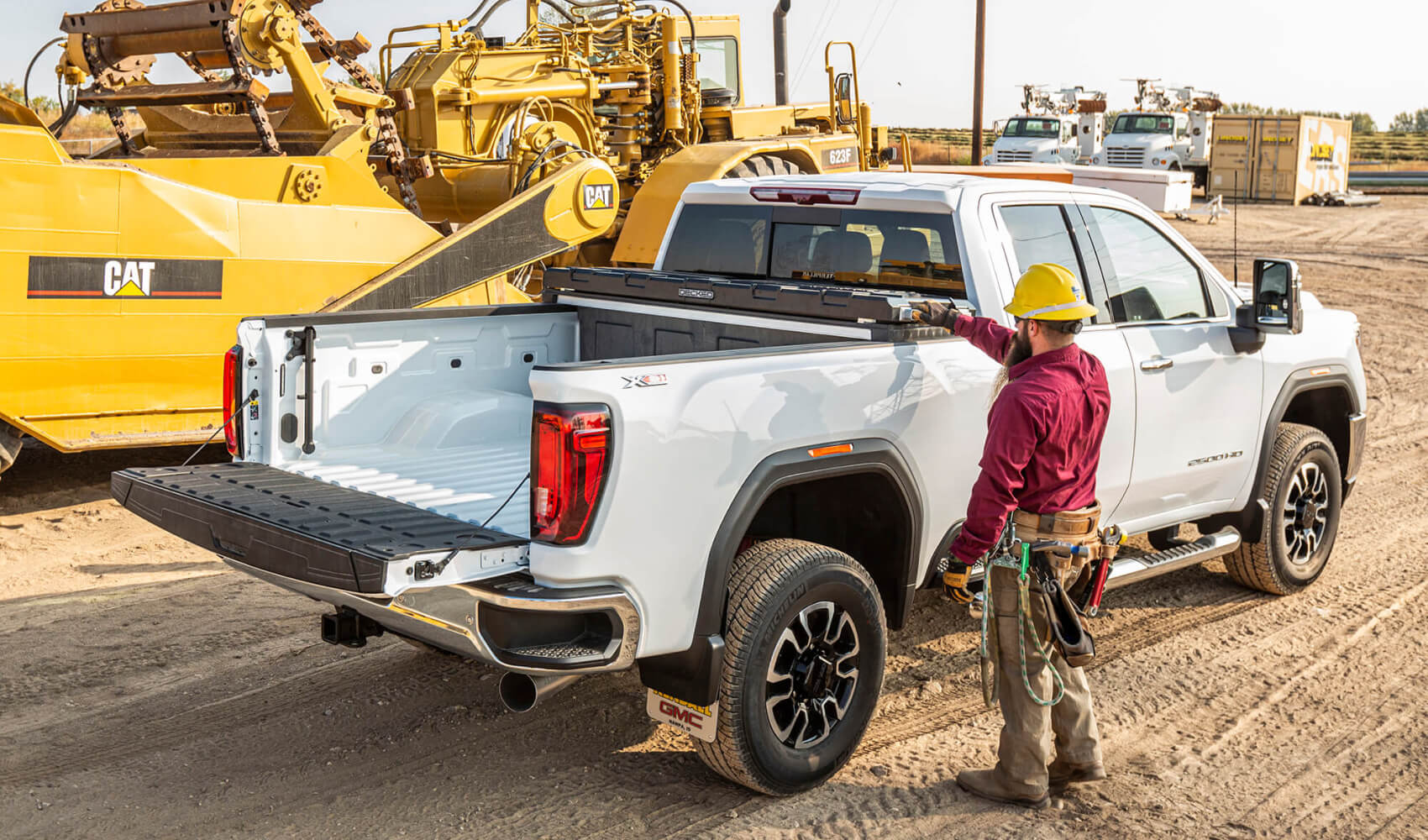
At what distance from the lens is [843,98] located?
14758mm

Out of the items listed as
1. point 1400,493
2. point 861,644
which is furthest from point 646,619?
point 1400,493

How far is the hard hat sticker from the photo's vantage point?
7645mm

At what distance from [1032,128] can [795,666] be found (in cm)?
3779

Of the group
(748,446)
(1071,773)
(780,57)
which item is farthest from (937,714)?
(780,57)

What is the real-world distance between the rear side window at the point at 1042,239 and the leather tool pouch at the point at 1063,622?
1435mm

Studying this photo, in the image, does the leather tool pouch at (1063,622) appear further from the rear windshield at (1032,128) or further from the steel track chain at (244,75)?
the rear windshield at (1032,128)

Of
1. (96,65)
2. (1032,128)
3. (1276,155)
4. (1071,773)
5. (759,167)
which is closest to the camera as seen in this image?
(1071,773)

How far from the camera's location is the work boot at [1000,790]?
455 cm

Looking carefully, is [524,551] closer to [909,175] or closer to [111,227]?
[909,175]

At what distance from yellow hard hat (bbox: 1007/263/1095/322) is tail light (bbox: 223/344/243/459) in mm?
2799

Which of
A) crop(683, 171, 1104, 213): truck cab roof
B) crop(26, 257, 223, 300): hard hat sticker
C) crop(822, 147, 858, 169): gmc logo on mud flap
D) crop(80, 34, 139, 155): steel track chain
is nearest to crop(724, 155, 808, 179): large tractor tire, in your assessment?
crop(822, 147, 858, 169): gmc logo on mud flap

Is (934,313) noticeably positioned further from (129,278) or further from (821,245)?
(129,278)

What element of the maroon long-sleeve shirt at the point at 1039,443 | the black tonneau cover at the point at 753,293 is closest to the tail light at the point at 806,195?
the black tonneau cover at the point at 753,293

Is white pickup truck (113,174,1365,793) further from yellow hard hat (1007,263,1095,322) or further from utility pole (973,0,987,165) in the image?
utility pole (973,0,987,165)
